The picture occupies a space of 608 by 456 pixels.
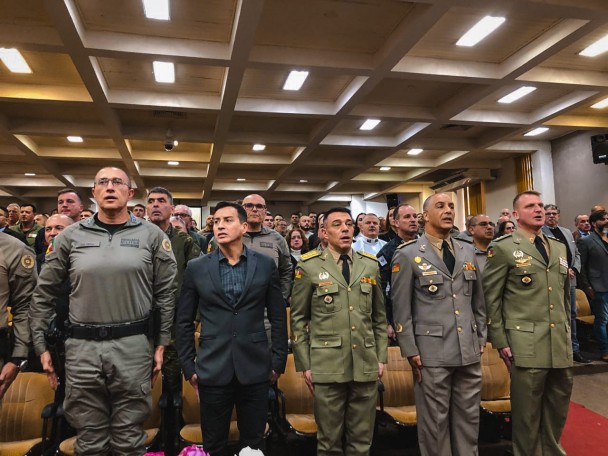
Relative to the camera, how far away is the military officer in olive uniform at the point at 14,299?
1955mm

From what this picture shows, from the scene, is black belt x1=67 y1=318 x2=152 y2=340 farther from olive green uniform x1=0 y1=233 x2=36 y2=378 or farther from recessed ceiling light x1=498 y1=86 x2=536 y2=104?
recessed ceiling light x1=498 y1=86 x2=536 y2=104

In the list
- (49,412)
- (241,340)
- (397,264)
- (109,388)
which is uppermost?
(397,264)

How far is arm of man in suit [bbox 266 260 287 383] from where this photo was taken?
212 centimetres

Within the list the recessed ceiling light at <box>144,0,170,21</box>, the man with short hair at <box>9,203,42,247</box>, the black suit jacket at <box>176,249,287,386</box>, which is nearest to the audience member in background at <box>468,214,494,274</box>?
the black suit jacket at <box>176,249,287,386</box>

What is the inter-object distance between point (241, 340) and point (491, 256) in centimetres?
162

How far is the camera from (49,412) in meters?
2.19

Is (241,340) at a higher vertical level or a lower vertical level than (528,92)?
lower

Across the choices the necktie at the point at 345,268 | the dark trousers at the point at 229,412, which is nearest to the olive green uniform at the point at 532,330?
the necktie at the point at 345,268

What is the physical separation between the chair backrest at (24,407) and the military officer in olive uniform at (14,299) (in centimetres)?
54

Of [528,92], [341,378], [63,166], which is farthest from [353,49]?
[63,166]

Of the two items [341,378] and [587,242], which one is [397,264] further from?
[587,242]

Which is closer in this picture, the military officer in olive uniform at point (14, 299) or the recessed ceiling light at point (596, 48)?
the military officer in olive uniform at point (14, 299)

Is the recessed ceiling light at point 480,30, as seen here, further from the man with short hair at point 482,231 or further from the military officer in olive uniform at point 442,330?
the military officer in olive uniform at point 442,330

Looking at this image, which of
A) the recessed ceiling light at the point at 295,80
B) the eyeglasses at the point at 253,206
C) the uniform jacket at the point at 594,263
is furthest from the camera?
the recessed ceiling light at the point at 295,80
